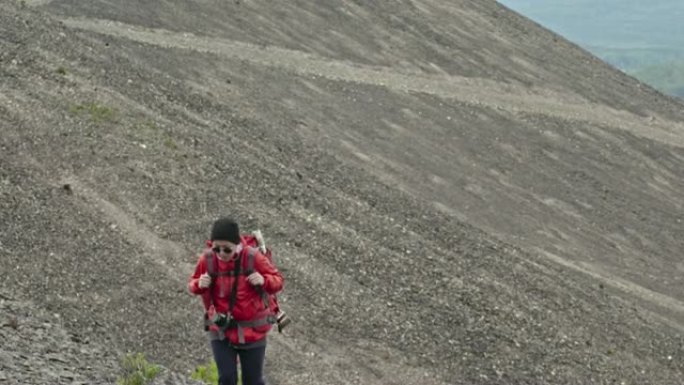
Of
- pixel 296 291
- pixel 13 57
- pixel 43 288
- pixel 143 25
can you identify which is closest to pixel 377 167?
pixel 143 25

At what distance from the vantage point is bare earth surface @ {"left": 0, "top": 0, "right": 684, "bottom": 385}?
57.6 ft

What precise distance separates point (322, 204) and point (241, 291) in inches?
456

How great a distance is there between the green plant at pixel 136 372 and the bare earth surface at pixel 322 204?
239 millimetres

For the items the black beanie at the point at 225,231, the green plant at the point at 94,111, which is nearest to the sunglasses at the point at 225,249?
the black beanie at the point at 225,231

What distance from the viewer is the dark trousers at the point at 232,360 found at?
1219 centimetres

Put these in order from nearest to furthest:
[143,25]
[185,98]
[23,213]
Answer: [23,213] → [185,98] → [143,25]

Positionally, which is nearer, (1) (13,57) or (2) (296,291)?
(2) (296,291)

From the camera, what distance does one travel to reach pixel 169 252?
19156 millimetres

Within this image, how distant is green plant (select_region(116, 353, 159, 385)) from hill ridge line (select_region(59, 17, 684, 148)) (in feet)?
74.2

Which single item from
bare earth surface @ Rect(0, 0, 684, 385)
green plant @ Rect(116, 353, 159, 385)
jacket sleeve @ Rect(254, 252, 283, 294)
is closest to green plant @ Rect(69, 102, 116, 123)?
bare earth surface @ Rect(0, 0, 684, 385)

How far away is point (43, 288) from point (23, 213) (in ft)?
7.19

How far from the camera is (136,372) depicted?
13.1 m

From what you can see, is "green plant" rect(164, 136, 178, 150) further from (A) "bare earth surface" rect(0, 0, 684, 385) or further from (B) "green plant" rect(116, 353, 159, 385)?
(B) "green plant" rect(116, 353, 159, 385)

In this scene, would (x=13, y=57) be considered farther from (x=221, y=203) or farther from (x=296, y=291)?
(x=296, y=291)
